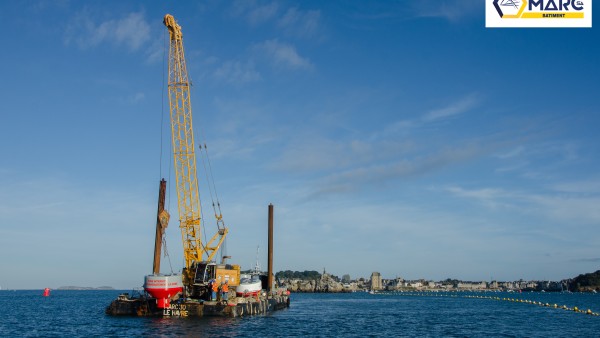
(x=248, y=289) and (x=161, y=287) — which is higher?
(x=161, y=287)

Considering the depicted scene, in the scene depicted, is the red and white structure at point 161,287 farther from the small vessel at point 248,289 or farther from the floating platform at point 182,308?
the small vessel at point 248,289

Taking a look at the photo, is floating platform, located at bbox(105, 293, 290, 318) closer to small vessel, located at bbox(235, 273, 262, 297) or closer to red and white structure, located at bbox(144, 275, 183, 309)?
red and white structure, located at bbox(144, 275, 183, 309)

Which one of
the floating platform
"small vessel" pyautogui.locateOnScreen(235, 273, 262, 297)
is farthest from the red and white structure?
"small vessel" pyautogui.locateOnScreen(235, 273, 262, 297)

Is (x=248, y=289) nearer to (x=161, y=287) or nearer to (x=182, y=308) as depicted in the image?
(x=182, y=308)

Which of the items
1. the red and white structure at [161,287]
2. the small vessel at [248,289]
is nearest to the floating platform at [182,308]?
the red and white structure at [161,287]

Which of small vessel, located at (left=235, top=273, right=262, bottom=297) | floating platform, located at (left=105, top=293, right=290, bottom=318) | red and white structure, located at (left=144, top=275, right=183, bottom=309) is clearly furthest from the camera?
small vessel, located at (left=235, top=273, right=262, bottom=297)

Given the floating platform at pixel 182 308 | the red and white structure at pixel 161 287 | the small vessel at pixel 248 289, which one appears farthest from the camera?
the small vessel at pixel 248 289

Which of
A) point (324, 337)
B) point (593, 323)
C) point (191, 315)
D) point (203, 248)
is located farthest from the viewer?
point (203, 248)

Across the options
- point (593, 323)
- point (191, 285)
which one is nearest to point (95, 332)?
point (191, 285)

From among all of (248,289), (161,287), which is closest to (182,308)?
(161,287)

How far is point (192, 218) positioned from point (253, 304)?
662 inches

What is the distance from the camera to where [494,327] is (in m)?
77.1

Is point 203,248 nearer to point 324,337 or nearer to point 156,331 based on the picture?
point 156,331

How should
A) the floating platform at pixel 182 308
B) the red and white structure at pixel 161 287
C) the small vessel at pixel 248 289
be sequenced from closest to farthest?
the floating platform at pixel 182 308 < the red and white structure at pixel 161 287 < the small vessel at pixel 248 289
